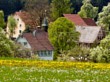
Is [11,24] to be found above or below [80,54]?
below

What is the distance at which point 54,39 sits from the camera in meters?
63.1

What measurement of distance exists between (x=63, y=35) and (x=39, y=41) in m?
7.90

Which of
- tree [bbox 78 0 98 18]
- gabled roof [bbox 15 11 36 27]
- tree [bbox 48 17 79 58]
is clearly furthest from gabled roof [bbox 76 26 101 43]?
tree [bbox 78 0 98 18]

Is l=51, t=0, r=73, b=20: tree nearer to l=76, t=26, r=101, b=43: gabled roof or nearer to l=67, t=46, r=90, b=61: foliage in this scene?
l=76, t=26, r=101, b=43: gabled roof

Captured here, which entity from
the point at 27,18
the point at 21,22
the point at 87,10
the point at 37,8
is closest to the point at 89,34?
the point at 87,10

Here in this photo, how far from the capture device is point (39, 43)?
226 feet

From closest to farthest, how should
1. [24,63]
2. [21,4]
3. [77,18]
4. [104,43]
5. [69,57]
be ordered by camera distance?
[24,63] → [69,57] → [104,43] → [77,18] → [21,4]

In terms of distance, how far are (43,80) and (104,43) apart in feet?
139

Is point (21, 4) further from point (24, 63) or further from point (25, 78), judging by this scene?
point (25, 78)

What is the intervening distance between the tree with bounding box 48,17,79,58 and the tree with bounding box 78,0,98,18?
37.6 metres

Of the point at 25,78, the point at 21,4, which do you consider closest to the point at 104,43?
the point at 25,78

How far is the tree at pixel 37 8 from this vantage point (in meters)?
100

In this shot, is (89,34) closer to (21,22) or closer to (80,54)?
(21,22)

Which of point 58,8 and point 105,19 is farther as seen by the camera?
point 58,8
